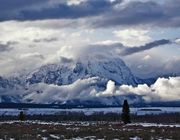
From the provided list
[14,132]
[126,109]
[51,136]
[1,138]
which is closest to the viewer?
[1,138]

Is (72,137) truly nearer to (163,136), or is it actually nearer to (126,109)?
(163,136)

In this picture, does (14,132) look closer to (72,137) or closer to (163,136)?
(72,137)

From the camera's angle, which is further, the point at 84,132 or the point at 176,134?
the point at 84,132

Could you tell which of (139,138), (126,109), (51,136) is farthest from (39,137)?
(126,109)

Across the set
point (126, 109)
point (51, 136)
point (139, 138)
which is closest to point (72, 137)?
point (51, 136)

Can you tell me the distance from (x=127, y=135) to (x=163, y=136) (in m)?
3.12

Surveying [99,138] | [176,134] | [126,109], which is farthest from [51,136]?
[126,109]

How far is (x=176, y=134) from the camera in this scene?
46.9 metres

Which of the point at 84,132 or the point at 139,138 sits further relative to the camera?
the point at 84,132

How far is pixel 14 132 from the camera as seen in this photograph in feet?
164

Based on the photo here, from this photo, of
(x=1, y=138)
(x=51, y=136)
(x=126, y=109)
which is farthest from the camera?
(x=126, y=109)

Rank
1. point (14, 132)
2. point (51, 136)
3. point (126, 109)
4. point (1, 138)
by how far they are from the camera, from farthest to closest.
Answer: point (126, 109), point (14, 132), point (51, 136), point (1, 138)

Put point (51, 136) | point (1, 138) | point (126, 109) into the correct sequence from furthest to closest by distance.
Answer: point (126, 109)
point (51, 136)
point (1, 138)

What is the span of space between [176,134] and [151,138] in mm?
3958
